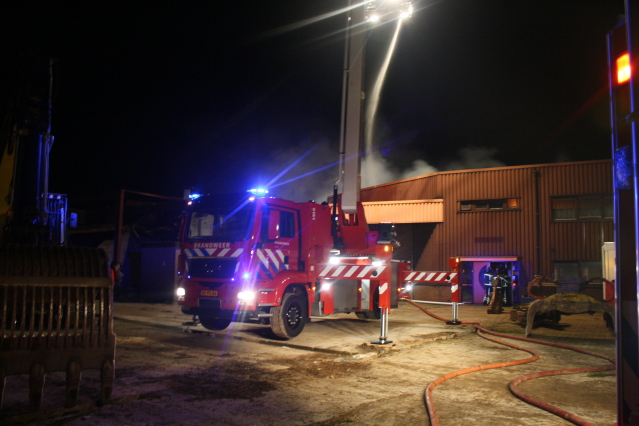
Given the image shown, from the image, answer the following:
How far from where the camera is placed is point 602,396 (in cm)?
531

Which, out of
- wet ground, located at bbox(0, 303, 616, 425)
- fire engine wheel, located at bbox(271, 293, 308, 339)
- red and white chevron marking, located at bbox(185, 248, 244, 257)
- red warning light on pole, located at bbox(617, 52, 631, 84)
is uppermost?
red warning light on pole, located at bbox(617, 52, 631, 84)

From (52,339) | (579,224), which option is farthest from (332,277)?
(579,224)

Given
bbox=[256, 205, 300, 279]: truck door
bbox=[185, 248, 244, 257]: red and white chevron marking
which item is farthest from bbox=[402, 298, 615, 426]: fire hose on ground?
bbox=[185, 248, 244, 257]: red and white chevron marking

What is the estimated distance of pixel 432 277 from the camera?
35.9 ft

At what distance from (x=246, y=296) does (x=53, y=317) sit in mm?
4168

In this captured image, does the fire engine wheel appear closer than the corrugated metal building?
Yes

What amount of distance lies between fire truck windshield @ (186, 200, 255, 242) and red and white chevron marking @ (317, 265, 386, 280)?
1.88 meters

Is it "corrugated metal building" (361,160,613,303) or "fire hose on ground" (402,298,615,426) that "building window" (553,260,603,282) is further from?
"fire hose on ground" (402,298,615,426)

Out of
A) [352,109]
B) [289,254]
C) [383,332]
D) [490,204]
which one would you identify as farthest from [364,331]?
[490,204]

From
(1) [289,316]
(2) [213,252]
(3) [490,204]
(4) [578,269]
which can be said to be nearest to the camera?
(2) [213,252]

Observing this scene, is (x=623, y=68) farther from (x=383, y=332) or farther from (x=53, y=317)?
(x=383, y=332)

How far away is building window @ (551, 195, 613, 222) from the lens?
20.2 m

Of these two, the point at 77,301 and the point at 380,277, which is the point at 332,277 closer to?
the point at 380,277

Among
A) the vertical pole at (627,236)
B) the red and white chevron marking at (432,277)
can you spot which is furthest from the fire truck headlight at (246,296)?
the vertical pole at (627,236)
